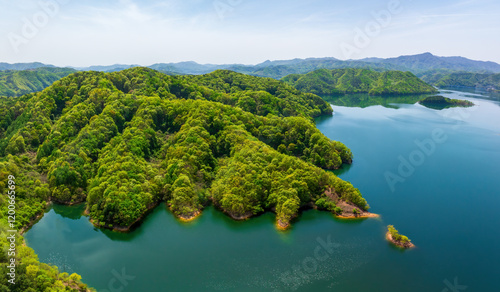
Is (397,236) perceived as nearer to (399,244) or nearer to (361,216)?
(399,244)

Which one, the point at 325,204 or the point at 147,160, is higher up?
the point at 147,160

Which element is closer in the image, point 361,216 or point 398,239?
point 398,239

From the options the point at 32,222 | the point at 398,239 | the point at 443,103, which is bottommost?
the point at 32,222

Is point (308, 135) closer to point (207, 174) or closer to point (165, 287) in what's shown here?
point (207, 174)

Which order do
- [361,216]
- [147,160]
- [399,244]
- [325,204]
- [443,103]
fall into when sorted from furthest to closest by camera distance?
1. [443,103]
2. [147,160]
3. [325,204]
4. [361,216]
5. [399,244]

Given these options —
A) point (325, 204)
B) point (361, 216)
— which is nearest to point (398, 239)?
point (361, 216)

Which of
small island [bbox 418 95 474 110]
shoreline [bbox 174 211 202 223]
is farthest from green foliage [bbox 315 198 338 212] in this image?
small island [bbox 418 95 474 110]

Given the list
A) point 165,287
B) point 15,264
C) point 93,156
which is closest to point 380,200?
point 165,287

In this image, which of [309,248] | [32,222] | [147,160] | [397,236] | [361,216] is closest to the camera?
[309,248]
